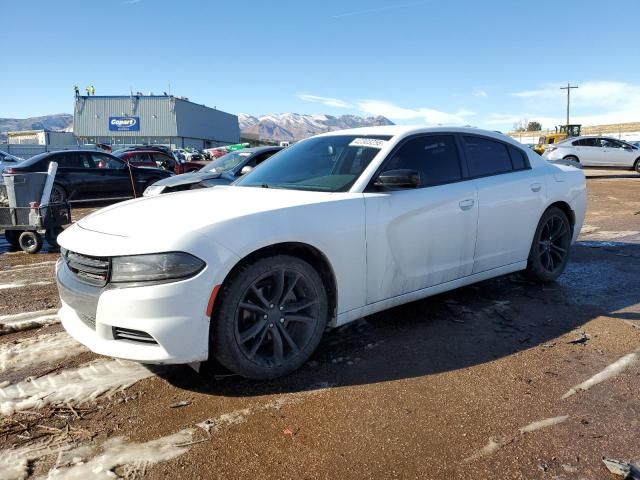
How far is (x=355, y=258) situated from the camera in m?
3.26

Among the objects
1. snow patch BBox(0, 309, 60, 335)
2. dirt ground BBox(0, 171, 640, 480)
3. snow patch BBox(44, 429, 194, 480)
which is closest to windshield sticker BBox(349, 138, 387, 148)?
dirt ground BBox(0, 171, 640, 480)

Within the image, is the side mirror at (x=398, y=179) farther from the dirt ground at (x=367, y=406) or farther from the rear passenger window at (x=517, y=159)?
the rear passenger window at (x=517, y=159)

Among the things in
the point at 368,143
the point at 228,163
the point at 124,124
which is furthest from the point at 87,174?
the point at 124,124

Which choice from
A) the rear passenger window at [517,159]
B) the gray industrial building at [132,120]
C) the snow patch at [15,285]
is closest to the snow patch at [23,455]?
the snow patch at [15,285]

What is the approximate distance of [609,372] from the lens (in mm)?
3178

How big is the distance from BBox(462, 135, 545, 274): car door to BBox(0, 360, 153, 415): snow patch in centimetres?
281

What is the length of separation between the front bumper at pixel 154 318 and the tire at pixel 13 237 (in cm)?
594

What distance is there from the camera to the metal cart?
7285 mm

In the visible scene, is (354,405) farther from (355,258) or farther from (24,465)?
(24,465)

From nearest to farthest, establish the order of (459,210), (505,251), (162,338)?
(162,338)
(459,210)
(505,251)

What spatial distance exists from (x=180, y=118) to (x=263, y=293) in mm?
78867

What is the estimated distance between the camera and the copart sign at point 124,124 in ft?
246

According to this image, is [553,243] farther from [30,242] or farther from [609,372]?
[30,242]

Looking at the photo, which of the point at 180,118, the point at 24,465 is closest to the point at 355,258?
the point at 24,465
